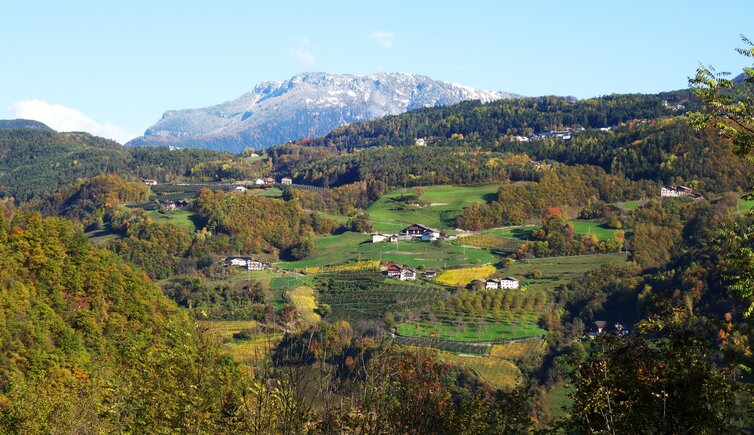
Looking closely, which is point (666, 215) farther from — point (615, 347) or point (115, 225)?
point (615, 347)

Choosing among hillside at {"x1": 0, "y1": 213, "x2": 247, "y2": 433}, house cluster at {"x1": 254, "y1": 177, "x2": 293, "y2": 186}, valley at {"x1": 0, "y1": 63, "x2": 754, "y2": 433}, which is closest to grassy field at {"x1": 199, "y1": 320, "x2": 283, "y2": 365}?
valley at {"x1": 0, "y1": 63, "x2": 754, "y2": 433}

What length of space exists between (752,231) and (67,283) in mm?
40059

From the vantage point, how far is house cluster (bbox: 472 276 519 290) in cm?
8231

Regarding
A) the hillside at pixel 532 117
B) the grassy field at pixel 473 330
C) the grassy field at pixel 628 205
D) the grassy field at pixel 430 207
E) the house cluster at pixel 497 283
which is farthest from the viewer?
the hillside at pixel 532 117

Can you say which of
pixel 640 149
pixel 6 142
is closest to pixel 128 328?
pixel 640 149

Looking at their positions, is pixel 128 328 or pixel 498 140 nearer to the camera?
pixel 128 328

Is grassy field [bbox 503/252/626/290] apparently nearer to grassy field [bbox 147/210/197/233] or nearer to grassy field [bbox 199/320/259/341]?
grassy field [bbox 199/320/259/341]

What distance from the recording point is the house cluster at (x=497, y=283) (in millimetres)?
82312

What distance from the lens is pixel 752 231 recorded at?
42.2 feet

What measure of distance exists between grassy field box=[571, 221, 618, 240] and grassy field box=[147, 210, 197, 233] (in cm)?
4550

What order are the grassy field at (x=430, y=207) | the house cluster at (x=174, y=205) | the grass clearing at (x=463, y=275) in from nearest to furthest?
the grass clearing at (x=463, y=275) → the grassy field at (x=430, y=207) → the house cluster at (x=174, y=205)

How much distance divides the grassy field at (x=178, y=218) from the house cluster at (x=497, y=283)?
130ft

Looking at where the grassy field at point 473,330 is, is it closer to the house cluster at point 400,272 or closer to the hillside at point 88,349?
the house cluster at point 400,272

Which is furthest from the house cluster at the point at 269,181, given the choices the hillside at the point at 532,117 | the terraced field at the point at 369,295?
the terraced field at the point at 369,295
